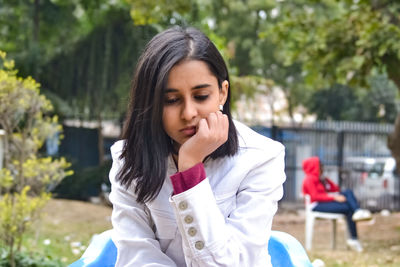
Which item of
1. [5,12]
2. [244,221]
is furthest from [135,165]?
[5,12]

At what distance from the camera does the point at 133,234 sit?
186 centimetres

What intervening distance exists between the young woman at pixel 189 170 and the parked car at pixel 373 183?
458 inches

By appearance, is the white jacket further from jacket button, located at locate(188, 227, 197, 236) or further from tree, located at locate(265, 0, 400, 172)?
tree, located at locate(265, 0, 400, 172)

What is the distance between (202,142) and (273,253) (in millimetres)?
1233

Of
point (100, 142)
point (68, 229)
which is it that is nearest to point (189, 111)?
point (68, 229)

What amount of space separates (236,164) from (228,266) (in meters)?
0.33

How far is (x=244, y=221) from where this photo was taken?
174cm

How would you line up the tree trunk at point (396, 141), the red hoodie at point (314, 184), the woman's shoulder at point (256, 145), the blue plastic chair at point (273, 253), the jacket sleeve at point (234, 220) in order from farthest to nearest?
the tree trunk at point (396, 141) → the red hoodie at point (314, 184) → the blue plastic chair at point (273, 253) → the woman's shoulder at point (256, 145) → the jacket sleeve at point (234, 220)

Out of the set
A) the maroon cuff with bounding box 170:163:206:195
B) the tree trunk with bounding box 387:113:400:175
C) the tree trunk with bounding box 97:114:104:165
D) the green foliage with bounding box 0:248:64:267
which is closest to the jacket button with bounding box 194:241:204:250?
the maroon cuff with bounding box 170:163:206:195

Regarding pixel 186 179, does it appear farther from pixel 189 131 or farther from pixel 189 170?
pixel 189 131

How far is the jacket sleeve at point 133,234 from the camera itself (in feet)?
6.01

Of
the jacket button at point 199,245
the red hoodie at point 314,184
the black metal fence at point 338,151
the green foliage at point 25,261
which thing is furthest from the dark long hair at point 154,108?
the black metal fence at point 338,151

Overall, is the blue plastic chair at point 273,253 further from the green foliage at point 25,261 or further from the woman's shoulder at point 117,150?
the green foliage at point 25,261

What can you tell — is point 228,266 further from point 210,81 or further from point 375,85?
point 375,85
